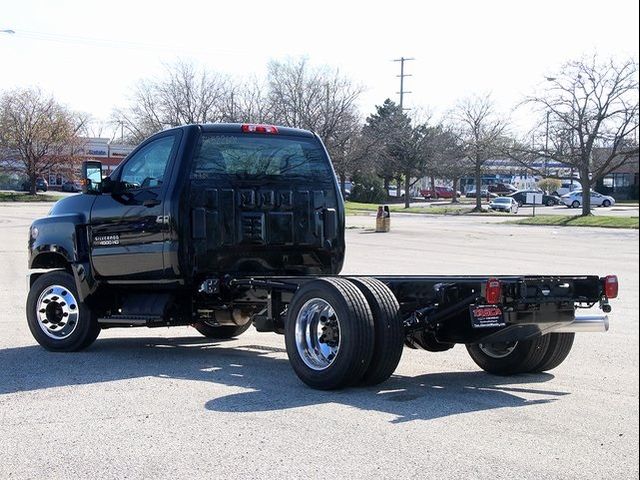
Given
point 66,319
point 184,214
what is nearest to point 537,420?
point 184,214

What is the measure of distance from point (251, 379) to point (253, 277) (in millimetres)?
1145

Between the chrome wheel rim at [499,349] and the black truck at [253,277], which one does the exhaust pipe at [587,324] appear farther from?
the chrome wheel rim at [499,349]

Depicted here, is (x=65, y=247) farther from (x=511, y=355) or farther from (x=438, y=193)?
(x=438, y=193)

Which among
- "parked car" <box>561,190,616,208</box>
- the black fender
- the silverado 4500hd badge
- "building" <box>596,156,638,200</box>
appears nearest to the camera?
"building" <box>596,156,638,200</box>

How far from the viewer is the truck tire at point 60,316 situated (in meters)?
9.50

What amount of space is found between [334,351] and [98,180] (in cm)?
351

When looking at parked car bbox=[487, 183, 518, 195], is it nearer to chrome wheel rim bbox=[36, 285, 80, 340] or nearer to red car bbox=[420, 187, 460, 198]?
red car bbox=[420, 187, 460, 198]

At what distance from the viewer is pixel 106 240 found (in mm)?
9500

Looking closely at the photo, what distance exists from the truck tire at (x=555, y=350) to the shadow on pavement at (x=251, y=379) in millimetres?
102

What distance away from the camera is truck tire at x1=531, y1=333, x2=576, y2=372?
823 centimetres

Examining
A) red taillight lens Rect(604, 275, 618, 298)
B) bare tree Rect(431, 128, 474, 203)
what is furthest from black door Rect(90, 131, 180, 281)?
bare tree Rect(431, 128, 474, 203)

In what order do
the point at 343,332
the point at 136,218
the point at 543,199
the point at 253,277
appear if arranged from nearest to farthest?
the point at 343,332, the point at 253,277, the point at 136,218, the point at 543,199

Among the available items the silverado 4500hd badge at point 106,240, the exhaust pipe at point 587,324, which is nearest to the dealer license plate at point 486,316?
the exhaust pipe at point 587,324

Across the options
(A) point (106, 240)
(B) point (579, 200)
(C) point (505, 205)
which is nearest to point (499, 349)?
(A) point (106, 240)
